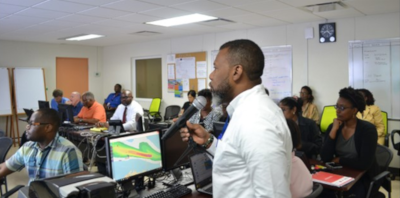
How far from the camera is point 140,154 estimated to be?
7.45ft

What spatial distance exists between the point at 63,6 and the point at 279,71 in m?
3.92

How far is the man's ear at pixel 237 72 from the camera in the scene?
121 centimetres

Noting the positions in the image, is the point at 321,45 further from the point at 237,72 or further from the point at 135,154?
the point at 237,72

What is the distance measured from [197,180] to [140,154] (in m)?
0.45

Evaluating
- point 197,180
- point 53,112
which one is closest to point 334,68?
point 197,180

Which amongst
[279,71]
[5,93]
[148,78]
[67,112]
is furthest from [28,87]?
[279,71]

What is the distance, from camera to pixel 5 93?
774cm

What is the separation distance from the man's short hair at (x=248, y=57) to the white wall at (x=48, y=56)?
8.48 meters

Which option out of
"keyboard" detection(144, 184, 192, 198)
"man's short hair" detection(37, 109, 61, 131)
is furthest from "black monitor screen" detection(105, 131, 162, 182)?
"man's short hair" detection(37, 109, 61, 131)

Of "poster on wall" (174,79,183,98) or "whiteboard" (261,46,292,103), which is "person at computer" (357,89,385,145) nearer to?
"whiteboard" (261,46,292,103)

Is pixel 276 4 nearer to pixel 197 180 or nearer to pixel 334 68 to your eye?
pixel 334 68

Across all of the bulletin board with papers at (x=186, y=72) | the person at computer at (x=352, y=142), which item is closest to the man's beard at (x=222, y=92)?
the person at computer at (x=352, y=142)

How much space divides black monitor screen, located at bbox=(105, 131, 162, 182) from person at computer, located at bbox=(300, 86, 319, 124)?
3908 millimetres

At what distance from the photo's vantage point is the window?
8.52m
